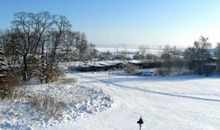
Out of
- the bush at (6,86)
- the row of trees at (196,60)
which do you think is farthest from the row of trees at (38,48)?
the row of trees at (196,60)

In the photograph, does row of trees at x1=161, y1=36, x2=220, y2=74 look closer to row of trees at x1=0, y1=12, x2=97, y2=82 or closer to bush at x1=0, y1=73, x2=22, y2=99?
row of trees at x1=0, y1=12, x2=97, y2=82

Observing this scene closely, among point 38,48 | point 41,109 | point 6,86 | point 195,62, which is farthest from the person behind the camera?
point 195,62

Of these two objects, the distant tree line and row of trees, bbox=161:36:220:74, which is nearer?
the distant tree line

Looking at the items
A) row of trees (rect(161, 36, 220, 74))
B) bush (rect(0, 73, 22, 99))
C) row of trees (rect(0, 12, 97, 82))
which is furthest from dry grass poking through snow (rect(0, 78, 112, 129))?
row of trees (rect(161, 36, 220, 74))

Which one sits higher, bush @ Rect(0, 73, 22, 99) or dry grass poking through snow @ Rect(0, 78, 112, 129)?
bush @ Rect(0, 73, 22, 99)

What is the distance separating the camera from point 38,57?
1754 inches

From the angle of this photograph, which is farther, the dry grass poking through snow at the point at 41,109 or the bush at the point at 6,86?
the bush at the point at 6,86

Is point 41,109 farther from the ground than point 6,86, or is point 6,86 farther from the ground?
point 6,86

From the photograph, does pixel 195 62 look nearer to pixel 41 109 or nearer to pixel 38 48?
pixel 38 48

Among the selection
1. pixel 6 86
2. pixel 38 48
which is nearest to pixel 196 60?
pixel 38 48

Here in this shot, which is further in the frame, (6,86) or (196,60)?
(196,60)

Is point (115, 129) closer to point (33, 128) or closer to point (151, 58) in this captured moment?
point (33, 128)

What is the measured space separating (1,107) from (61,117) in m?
3.55

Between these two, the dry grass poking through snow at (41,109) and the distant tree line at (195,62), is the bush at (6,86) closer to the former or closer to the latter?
the dry grass poking through snow at (41,109)
